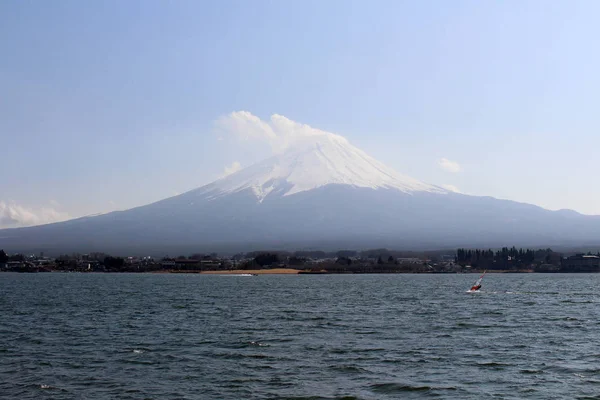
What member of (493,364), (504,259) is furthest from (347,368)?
(504,259)

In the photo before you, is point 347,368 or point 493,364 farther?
point 493,364

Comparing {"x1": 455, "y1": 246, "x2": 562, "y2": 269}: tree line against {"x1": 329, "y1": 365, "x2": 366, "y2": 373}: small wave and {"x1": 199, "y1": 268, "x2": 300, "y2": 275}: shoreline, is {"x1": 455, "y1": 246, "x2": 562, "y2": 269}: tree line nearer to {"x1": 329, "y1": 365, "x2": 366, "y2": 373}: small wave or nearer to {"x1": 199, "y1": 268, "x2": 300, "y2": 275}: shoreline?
{"x1": 199, "y1": 268, "x2": 300, "y2": 275}: shoreline

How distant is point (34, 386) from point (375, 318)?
21079 mm

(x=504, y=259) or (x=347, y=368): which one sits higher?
(x=504, y=259)

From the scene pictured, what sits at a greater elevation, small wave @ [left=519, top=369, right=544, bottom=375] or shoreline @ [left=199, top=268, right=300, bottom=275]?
shoreline @ [left=199, top=268, right=300, bottom=275]

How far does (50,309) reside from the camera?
45.8 m

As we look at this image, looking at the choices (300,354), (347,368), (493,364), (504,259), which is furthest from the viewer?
(504,259)

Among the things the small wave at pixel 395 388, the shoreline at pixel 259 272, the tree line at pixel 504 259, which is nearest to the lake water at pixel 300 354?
the small wave at pixel 395 388

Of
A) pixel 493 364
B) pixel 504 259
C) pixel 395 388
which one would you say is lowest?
pixel 395 388

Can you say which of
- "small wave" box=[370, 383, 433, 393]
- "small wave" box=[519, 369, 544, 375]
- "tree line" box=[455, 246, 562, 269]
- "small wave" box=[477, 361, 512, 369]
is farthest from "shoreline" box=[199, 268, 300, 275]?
"small wave" box=[370, 383, 433, 393]

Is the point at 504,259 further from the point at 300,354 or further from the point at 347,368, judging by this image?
the point at 347,368

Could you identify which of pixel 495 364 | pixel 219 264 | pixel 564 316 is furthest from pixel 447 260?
pixel 495 364

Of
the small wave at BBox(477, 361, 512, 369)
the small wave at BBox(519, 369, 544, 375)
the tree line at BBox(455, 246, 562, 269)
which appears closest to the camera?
the small wave at BBox(519, 369, 544, 375)

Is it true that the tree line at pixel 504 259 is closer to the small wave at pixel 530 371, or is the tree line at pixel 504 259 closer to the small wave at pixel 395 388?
the small wave at pixel 530 371
